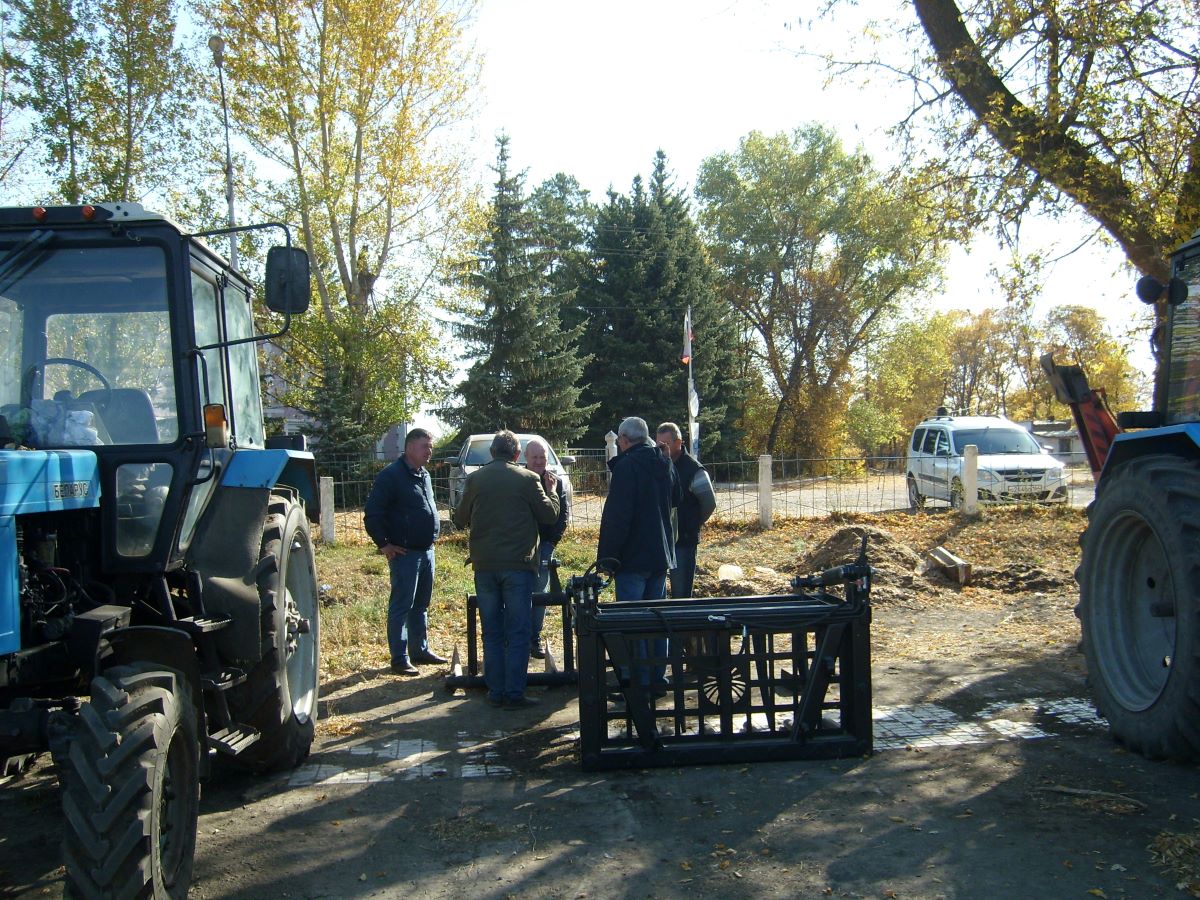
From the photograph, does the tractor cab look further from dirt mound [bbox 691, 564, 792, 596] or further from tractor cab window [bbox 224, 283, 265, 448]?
dirt mound [bbox 691, 564, 792, 596]

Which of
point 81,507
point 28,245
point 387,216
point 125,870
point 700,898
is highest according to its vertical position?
point 387,216

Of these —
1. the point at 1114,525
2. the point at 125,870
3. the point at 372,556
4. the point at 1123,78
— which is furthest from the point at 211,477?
the point at 372,556

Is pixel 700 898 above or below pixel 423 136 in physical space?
below

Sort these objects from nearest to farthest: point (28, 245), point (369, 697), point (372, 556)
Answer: point (28, 245), point (369, 697), point (372, 556)

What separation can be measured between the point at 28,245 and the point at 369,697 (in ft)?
13.0

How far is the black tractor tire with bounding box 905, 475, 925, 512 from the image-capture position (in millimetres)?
17819

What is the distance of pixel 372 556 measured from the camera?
550 inches

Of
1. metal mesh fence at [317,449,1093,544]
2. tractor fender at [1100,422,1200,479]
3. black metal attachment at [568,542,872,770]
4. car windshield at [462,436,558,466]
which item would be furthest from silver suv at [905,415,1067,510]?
black metal attachment at [568,542,872,770]

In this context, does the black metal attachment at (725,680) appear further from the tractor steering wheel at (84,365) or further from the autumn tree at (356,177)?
the autumn tree at (356,177)

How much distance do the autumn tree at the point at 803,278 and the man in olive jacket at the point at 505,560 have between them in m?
36.5

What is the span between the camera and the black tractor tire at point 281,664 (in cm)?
491

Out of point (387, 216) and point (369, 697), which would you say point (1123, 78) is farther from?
point (387, 216)

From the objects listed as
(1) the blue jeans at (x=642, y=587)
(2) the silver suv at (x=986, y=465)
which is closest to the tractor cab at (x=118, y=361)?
(1) the blue jeans at (x=642, y=587)

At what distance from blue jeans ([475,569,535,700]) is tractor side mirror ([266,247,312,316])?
109 inches
